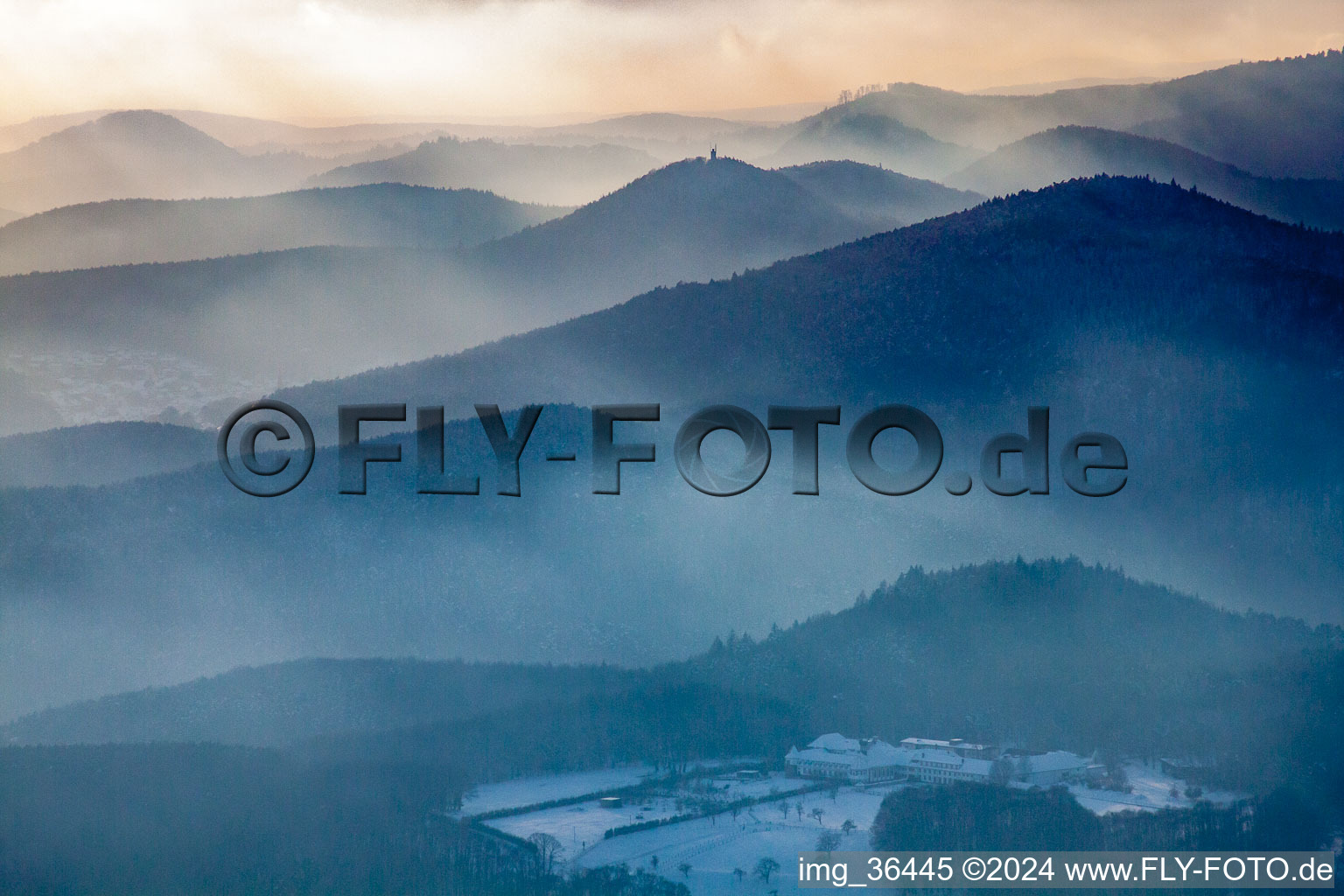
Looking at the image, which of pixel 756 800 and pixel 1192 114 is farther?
pixel 1192 114

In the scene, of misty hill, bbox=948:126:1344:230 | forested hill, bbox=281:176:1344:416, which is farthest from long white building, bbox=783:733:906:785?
misty hill, bbox=948:126:1344:230

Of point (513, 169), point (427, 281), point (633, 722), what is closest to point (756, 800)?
point (633, 722)

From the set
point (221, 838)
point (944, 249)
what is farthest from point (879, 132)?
point (221, 838)

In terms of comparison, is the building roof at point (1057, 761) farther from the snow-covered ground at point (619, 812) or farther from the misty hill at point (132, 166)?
the misty hill at point (132, 166)

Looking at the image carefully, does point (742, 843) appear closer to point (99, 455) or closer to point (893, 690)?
point (893, 690)

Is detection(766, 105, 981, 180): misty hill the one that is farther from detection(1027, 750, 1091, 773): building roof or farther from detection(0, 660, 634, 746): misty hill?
detection(1027, 750, 1091, 773): building roof

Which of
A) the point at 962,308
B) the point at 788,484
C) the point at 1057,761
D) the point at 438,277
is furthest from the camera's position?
the point at 438,277

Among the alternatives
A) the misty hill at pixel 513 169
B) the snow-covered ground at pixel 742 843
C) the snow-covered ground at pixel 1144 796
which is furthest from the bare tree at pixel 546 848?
the misty hill at pixel 513 169

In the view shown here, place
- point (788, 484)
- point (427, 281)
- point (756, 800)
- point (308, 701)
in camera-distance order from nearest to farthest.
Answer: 1. point (756, 800)
2. point (788, 484)
3. point (308, 701)
4. point (427, 281)
